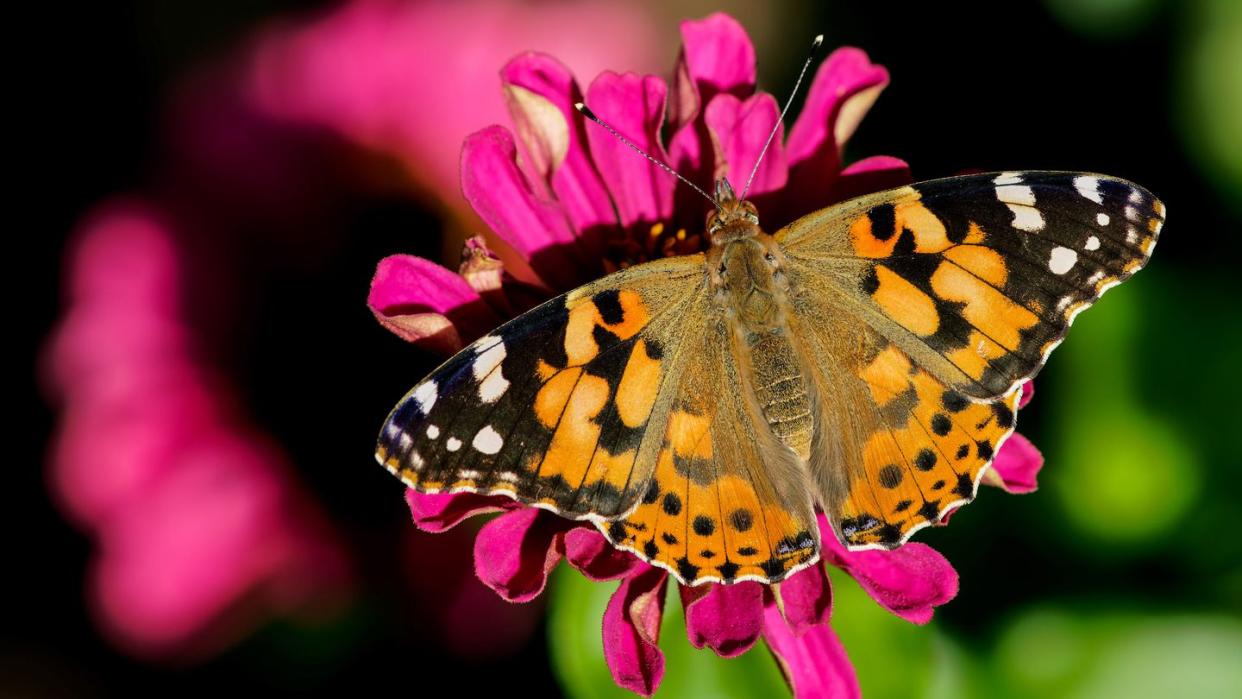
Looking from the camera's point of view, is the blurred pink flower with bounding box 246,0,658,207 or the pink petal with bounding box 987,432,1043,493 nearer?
the pink petal with bounding box 987,432,1043,493

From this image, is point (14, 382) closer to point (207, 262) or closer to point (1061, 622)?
point (207, 262)

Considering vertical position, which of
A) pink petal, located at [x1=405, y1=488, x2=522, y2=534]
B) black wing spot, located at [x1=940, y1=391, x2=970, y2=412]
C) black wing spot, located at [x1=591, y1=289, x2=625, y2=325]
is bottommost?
pink petal, located at [x1=405, y1=488, x2=522, y2=534]

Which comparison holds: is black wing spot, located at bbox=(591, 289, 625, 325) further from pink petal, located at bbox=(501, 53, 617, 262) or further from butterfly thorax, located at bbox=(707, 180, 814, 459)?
pink petal, located at bbox=(501, 53, 617, 262)

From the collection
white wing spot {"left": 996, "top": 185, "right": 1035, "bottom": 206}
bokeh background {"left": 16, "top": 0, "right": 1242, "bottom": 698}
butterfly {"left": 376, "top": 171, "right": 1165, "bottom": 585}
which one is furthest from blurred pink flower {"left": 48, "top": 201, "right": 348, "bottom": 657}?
white wing spot {"left": 996, "top": 185, "right": 1035, "bottom": 206}

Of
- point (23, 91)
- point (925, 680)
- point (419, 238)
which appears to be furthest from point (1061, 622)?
point (23, 91)

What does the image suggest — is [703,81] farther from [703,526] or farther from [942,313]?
[703,526]

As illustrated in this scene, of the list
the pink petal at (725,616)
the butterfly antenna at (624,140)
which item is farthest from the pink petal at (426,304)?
the pink petal at (725,616)
